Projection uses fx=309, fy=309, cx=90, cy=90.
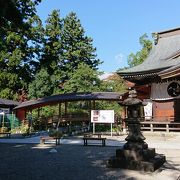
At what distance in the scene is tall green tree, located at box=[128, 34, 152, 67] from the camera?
3638 centimetres

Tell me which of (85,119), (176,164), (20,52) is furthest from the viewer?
(20,52)

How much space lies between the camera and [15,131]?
26.0 meters

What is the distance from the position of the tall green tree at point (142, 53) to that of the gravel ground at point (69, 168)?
24453mm

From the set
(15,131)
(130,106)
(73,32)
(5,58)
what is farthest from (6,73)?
(130,106)

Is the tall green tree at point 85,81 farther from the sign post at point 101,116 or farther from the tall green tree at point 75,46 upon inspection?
the sign post at point 101,116

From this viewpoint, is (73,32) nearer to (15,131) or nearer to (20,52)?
(20,52)

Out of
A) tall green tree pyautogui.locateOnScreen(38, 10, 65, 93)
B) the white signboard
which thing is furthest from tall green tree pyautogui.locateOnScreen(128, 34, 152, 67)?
the white signboard

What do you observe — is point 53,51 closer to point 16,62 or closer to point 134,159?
point 16,62

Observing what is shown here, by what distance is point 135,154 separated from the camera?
33.1 feet

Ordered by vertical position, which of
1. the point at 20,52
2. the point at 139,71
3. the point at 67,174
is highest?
the point at 20,52

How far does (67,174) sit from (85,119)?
16822 millimetres

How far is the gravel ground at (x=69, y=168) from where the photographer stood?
8.54 metres

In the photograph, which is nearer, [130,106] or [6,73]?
[130,106]

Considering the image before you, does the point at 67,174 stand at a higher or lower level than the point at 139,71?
lower
